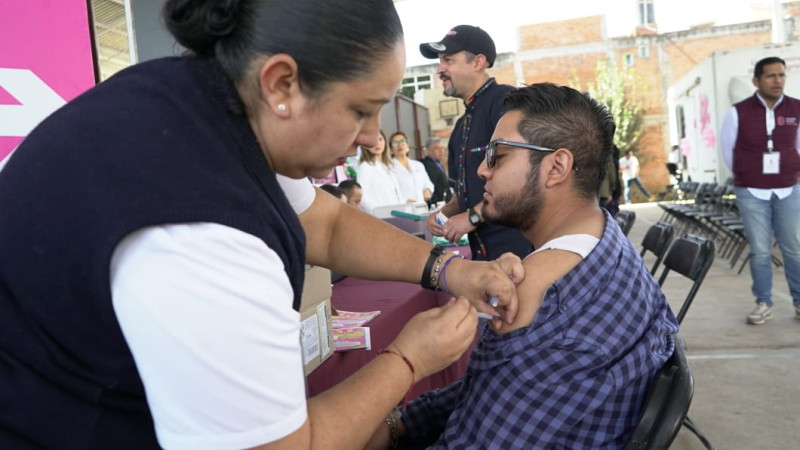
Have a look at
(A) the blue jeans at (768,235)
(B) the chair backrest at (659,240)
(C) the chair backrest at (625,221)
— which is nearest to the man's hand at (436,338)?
(B) the chair backrest at (659,240)

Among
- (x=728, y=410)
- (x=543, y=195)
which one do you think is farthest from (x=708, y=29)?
(x=543, y=195)

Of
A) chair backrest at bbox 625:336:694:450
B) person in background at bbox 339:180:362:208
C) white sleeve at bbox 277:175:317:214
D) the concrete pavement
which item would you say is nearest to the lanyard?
the concrete pavement

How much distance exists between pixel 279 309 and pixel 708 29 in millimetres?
27880

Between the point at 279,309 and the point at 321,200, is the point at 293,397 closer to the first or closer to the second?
the point at 279,309

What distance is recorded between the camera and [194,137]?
28.6 inches

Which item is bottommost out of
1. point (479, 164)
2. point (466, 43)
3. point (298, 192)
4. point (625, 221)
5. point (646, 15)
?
point (625, 221)

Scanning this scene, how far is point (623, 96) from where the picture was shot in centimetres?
2414

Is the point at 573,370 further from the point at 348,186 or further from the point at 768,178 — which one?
the point at 768,178

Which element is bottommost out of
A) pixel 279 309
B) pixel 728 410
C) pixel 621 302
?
pixel 728 410

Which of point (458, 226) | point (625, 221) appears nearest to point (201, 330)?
point (458, 226)

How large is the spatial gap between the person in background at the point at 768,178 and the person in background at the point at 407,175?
115 inches

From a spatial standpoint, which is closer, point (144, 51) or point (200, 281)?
point (200, 281)

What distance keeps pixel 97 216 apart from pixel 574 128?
4.51 ft

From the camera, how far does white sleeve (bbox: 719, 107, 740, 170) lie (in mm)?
5090
